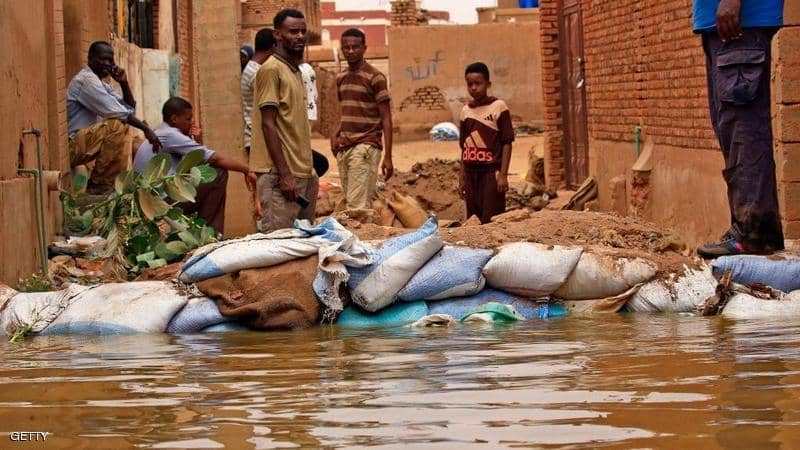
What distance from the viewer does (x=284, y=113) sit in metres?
8.03

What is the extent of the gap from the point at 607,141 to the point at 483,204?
3.69 m

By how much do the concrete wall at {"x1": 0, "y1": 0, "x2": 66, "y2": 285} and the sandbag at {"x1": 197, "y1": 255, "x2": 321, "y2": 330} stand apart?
4.69 feet

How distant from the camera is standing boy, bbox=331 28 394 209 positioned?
34.4 feet

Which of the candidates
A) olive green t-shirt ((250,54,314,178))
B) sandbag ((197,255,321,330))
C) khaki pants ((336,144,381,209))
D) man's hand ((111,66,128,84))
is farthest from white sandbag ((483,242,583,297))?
man's hand ((111,66,128,84))

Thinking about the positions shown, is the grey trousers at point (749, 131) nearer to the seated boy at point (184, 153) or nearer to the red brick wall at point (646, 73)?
the red brick wall at point (646, 73)

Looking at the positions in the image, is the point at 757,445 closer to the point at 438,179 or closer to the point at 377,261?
the point at 377,261

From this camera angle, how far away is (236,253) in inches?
243

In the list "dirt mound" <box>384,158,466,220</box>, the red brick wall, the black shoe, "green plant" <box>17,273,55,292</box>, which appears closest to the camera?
the black shoe

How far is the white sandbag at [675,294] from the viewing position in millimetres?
6234

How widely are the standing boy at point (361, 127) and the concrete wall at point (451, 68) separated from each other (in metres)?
18.7

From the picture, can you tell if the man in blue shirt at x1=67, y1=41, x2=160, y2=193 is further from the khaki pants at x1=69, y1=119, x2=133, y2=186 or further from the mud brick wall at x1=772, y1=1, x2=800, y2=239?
the mud brick wall at x1=772, y1=1, x2=800, y2=239

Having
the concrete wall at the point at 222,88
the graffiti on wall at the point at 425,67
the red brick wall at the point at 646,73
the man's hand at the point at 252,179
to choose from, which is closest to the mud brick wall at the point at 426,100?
the graffiti on wall at the point at 425,67

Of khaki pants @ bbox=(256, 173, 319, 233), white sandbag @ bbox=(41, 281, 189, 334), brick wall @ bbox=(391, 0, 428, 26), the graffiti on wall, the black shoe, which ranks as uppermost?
brick wall @ bbox=(391, 0, 428, 26)

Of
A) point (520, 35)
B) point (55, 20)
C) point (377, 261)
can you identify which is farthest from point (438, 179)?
point (520, 35)
